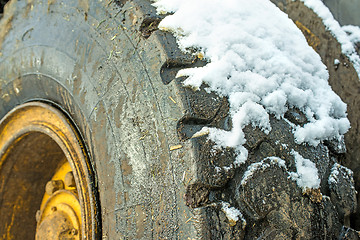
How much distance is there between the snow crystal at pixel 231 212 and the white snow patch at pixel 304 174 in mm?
199

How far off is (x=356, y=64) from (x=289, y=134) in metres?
0.73

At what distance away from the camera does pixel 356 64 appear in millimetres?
1572

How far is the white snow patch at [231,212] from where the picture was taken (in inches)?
35.7

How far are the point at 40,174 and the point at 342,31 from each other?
1.46 m

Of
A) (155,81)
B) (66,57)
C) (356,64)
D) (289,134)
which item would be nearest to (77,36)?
(66,57)

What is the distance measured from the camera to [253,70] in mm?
1100

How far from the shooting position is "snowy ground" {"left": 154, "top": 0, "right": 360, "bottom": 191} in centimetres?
101

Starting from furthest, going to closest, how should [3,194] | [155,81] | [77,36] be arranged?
[3,194] < [77,36] < [155,81]

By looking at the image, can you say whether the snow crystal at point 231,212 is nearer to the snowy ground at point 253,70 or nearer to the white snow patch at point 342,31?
the snowy ground at point 253,70

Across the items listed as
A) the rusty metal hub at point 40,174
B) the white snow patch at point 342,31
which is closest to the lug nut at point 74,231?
the rusty metal hub at point 40,174

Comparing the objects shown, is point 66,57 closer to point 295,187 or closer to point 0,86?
point 0,86

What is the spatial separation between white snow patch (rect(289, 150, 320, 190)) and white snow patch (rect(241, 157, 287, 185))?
5 centimetres

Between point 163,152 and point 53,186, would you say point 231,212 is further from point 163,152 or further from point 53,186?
point 53,186

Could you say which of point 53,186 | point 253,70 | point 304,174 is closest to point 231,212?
point 304,174
